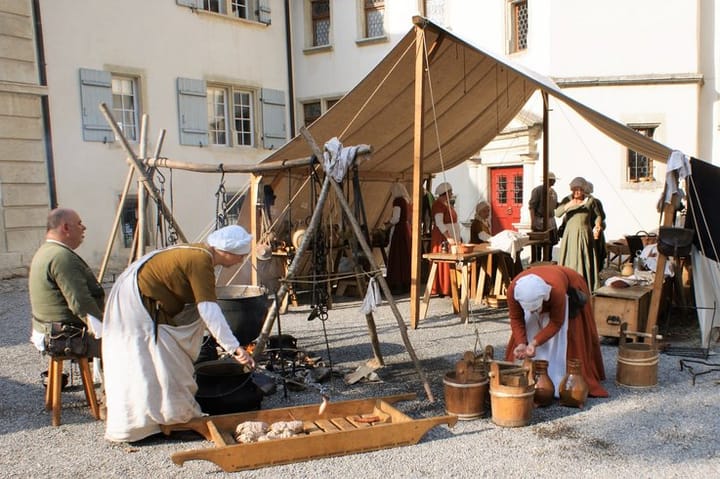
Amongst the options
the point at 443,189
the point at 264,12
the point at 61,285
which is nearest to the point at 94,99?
the point at 264,12

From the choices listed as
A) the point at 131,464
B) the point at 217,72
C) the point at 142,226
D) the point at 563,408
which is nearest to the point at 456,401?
the point at 563,408

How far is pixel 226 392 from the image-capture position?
11.9ft

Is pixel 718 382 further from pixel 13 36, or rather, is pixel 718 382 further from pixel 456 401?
pixel 13 36

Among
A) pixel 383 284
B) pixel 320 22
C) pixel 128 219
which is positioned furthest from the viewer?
pixel 320 22

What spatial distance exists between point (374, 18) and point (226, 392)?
1092cm

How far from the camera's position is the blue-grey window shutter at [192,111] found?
1153 centimetres

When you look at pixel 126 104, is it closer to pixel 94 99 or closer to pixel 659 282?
pixel 94 99

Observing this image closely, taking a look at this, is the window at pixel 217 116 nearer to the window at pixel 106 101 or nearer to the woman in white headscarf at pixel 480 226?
the window at pixel 106 101

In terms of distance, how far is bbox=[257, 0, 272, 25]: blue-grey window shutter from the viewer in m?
12.9

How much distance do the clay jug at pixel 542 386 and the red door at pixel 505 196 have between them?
8.40 m

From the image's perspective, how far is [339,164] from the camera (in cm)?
402

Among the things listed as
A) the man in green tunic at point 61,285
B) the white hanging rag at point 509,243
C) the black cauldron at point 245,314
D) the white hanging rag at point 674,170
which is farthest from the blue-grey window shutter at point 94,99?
the white hanging rag at point 674,170

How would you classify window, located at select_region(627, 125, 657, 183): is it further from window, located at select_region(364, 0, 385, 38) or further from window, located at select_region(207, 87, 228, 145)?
window, located at select_region(207, 87, 228, 145)

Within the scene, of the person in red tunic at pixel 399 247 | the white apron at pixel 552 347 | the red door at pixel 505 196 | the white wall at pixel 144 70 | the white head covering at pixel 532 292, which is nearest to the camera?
the white head covering at pixel 532 292
